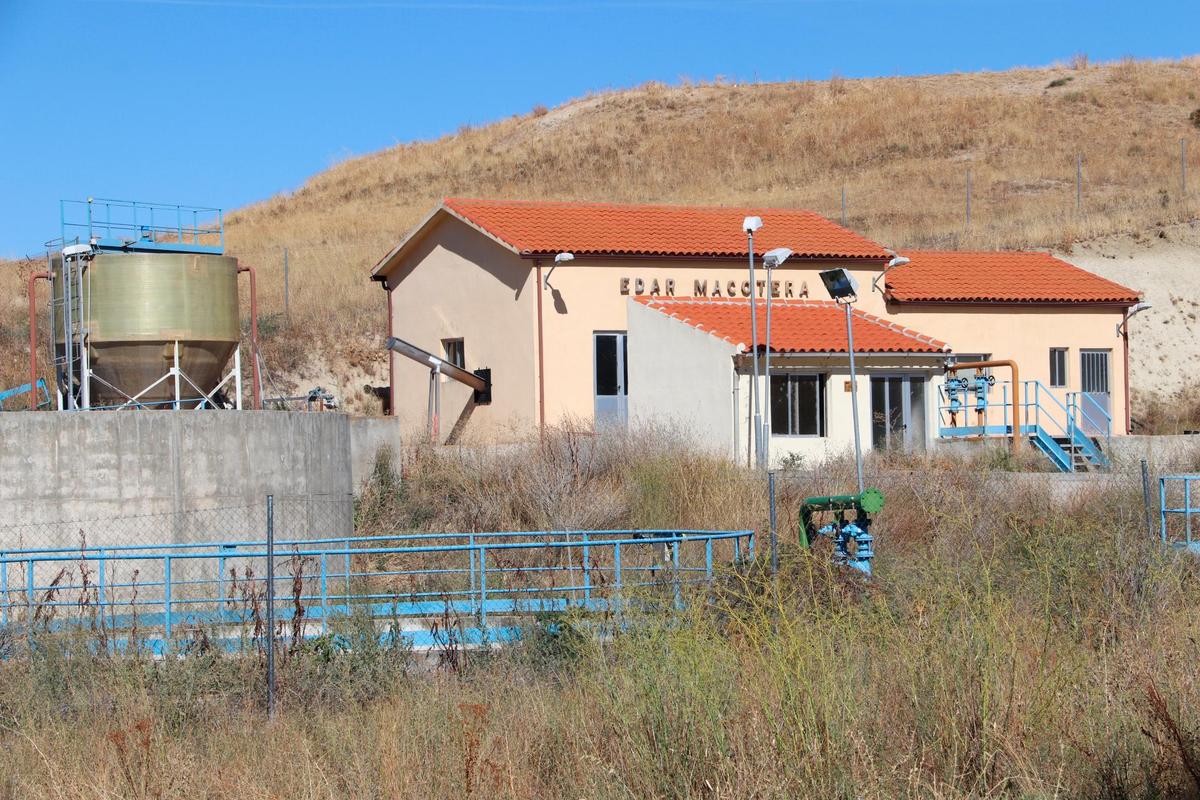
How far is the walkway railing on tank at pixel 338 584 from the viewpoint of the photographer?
13.3m

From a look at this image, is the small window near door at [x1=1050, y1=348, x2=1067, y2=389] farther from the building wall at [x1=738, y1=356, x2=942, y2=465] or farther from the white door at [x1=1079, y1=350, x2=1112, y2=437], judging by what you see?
the building wall at [x1=738, y1=356, x2=942, y2=465]

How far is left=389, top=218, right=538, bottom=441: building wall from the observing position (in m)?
29.3

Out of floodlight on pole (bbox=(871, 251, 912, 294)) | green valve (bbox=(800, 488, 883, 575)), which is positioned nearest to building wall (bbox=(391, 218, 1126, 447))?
floodlight on pole (bbox=(871, 251, 912, 294))

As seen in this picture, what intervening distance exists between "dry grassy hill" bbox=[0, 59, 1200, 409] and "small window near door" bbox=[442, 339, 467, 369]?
11134mm

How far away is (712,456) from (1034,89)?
6151 centimetres

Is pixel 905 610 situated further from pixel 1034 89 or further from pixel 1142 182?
pixel 1034 89

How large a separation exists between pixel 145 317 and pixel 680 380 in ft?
36.2

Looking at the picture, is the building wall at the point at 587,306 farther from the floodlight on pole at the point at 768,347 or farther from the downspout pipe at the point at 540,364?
the floodlight on pole at the point at 768,347

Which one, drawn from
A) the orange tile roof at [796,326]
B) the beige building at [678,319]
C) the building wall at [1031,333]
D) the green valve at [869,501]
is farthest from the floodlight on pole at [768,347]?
the green valve at [869,501]

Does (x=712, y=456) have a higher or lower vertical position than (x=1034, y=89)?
lower

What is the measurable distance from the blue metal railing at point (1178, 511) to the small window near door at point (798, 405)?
22.4ft

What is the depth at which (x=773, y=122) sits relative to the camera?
7531 centimetres

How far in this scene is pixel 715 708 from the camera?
8.66 metres

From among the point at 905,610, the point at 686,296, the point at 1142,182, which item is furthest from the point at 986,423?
the point at 1142,182
